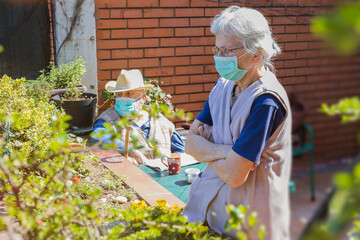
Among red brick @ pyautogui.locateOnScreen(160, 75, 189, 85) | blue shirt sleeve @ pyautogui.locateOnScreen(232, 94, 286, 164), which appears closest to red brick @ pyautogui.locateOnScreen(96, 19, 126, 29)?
red brick @ pyautogui.locateOnScreen(160, 75, 189, 85)

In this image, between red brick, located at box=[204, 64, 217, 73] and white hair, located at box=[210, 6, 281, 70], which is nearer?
white hair, located at box=[210, 6, 281, 70]

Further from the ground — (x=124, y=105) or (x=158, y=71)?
(x=158, y=71)

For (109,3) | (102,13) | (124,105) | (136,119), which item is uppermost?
(109,3)

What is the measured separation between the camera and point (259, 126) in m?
2.10

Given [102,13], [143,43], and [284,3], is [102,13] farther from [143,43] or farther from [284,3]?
[284,3]

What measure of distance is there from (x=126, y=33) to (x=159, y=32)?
1.48ft

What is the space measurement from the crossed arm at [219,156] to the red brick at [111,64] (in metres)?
3.05

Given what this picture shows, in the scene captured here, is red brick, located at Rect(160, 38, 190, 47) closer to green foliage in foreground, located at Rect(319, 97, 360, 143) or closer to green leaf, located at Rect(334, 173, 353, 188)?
green foliage in foreground, located at Rect(319, 97, 360, 143)

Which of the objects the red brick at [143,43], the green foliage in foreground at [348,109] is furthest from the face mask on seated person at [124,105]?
the green foliage in foreground at [348,109]

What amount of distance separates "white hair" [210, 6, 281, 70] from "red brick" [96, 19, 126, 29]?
321 centimetres

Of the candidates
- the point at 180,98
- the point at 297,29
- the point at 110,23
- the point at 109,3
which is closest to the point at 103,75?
the point at 110,23

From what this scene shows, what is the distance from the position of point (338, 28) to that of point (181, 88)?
5.41 m

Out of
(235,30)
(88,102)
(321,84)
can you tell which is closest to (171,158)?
(88,102)

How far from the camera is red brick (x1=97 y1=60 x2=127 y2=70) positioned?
Answer: 5.36m
